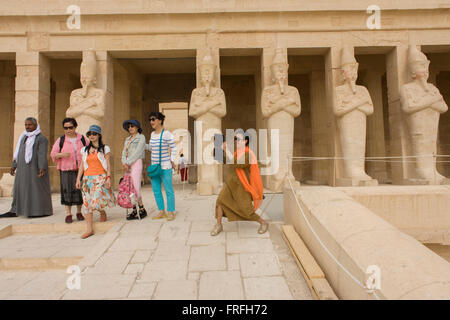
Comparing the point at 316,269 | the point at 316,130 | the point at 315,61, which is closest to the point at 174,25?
the point at 315,61

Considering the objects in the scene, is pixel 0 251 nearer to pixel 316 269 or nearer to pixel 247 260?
pixel 247 260

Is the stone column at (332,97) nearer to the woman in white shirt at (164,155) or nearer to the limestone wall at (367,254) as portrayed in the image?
the limestone wall at (367,254)

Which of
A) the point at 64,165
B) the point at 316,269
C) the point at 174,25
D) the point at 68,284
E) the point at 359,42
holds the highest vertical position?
the point at 174,25

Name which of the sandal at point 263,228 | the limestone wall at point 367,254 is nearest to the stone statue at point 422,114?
the limestone wall at point 367,254

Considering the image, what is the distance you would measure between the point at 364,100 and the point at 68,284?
740 centimetres

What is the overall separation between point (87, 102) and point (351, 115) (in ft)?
23.0

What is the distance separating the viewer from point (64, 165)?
13.9 feet

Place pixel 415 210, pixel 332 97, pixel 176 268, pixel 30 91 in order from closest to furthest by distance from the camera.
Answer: pixel 176 268 → pixel 415 210 → pixel 30 91 → pixel 332 97

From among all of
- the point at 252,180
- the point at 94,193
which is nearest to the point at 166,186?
the point at 94,193

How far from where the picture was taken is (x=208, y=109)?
684 cm

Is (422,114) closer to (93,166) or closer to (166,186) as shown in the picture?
(166,186)

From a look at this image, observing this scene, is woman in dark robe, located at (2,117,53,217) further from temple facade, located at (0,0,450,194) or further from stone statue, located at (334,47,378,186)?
stone statue, located at (334,47,378,186)

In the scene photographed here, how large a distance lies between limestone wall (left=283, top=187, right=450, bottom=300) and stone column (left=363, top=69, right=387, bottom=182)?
7.36 m

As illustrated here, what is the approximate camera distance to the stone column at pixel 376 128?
30.4ft
